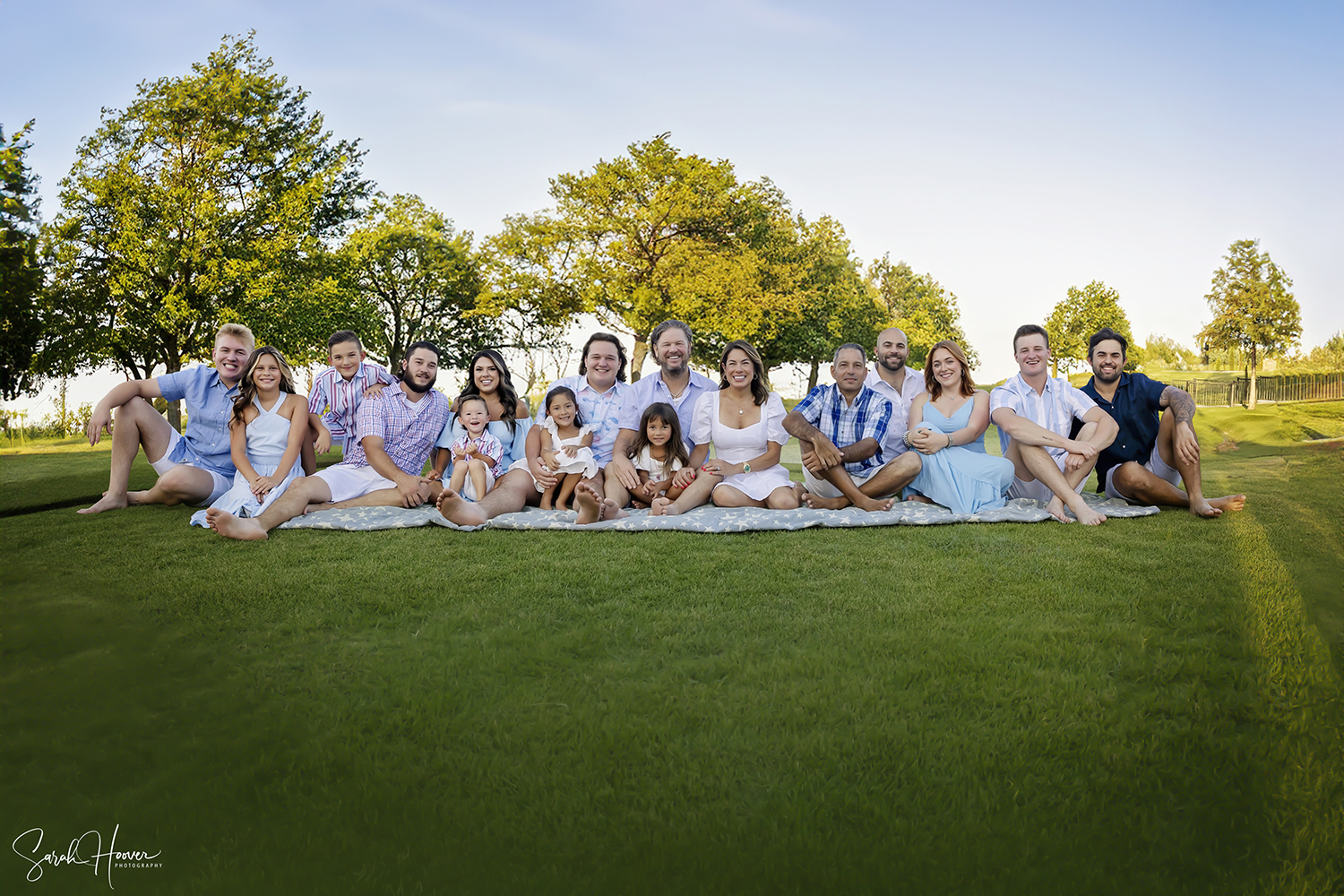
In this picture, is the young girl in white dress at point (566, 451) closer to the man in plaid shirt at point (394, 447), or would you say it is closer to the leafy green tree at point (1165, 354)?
the man in plaid shirt at point (394, 447)

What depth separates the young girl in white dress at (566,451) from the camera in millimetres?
7695

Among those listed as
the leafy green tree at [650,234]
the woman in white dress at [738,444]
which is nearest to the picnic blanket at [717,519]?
the woman in white dress at [738,444]

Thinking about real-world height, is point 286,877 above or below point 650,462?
below

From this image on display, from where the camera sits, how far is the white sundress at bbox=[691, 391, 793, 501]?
7.40 meters

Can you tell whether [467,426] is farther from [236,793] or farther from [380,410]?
[236,793]

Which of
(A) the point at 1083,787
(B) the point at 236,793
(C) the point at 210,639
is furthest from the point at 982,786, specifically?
(C) the point at 210,639

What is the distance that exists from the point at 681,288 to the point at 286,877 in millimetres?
29205

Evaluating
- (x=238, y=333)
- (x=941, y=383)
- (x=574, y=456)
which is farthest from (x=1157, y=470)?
(x=238, y=333)

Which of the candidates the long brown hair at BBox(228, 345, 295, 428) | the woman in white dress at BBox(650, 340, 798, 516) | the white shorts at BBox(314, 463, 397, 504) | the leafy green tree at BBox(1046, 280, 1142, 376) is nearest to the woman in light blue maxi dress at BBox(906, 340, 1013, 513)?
the woman in white dress at BBox(650, 340, 798, 516)

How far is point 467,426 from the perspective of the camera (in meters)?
7.73

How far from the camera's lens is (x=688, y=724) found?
9.20ft

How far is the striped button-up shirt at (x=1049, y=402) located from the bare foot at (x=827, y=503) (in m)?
1.46

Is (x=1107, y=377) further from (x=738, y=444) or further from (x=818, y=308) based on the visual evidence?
(x=818, y=308)

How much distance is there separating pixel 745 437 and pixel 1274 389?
15115 millimetres
